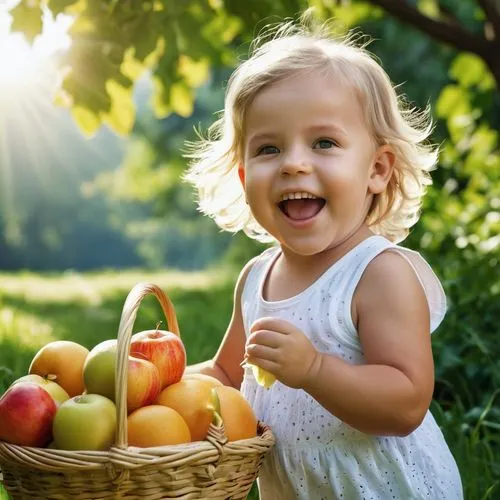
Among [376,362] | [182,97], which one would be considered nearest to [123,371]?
[376,362]

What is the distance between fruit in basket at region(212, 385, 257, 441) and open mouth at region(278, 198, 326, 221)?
1.47 feet

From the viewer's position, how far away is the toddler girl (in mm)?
2068

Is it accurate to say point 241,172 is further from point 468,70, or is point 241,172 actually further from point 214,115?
point 468,70

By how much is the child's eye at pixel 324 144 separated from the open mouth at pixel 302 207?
13cm

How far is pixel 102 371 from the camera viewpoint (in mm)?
2107

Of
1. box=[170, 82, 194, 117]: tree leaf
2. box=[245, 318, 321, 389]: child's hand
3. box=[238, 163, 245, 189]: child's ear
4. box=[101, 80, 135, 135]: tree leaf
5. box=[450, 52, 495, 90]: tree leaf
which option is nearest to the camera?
box=[245, 318, 321, 389]: child's hand

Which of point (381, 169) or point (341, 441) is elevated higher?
point (381, 169)

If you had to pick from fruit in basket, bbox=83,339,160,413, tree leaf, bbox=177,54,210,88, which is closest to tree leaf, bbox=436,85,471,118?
tree leaf, bbox=177,54,210,88

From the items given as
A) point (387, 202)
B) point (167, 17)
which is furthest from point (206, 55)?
point (387, 202)

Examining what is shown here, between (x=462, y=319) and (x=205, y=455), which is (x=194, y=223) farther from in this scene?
(x=205, y=455)

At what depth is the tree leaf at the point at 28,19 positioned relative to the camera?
3.68m

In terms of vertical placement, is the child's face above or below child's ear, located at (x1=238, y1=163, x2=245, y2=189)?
below

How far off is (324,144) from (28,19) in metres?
Result: 1.86

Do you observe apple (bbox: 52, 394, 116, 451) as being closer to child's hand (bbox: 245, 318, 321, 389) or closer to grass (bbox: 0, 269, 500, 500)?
child's hand (bbox: 245, 318, 321, 389)
